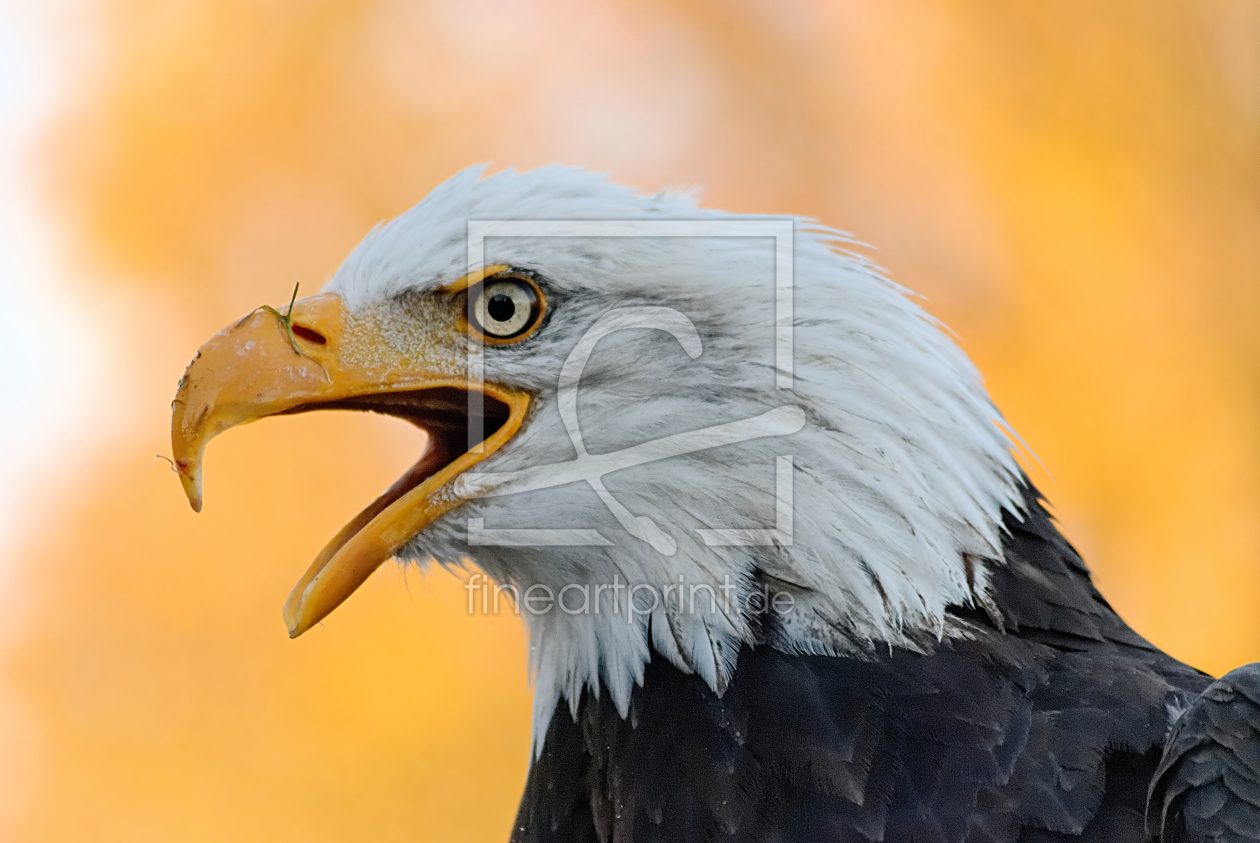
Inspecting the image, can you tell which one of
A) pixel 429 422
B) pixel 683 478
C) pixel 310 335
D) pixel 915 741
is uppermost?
pixel 310 335

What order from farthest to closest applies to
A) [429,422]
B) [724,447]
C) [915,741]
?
[429,422] → [724,447] → [915,741]

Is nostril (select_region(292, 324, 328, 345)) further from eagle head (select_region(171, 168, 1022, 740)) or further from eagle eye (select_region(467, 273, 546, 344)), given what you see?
eagle eye (select_region(467, 273, 546, 344))

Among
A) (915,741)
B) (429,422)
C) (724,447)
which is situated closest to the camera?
(915,741)

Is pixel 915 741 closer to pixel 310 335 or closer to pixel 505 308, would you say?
pixel 505 308

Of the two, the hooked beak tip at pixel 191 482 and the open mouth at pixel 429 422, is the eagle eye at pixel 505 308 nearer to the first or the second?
the open mouth at pixel 429 422

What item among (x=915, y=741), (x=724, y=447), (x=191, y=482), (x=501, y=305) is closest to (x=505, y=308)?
(x=501, y=305)

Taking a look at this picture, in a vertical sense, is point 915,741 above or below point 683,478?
below

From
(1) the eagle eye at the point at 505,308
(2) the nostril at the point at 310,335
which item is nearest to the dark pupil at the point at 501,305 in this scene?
(1) the eagle eye at the point at 505,308

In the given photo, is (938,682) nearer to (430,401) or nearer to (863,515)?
(863,515)
